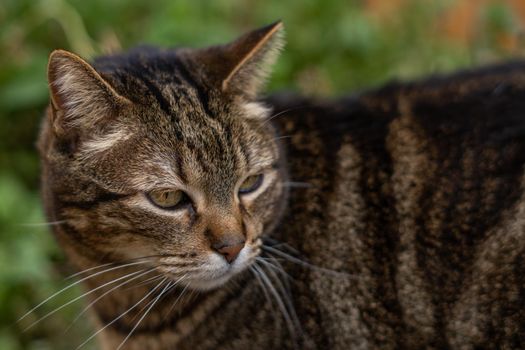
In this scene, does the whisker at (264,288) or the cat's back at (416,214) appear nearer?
the cat's back at (416,214)

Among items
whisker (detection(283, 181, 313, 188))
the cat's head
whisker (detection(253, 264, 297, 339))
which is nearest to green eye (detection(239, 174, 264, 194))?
the cat's head

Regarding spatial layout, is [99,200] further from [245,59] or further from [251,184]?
[245,59]

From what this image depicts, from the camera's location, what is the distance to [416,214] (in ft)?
7.07

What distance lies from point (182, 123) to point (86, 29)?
2.31 m

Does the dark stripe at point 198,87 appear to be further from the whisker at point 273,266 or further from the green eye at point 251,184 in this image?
the whisker at point 273,266

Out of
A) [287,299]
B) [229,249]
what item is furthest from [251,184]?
[287,299]

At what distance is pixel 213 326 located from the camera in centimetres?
221

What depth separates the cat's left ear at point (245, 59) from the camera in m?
2.10

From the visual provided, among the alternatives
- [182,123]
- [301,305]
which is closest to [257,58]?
[182,123]

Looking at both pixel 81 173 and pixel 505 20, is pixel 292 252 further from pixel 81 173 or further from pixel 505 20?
pixel 505 20

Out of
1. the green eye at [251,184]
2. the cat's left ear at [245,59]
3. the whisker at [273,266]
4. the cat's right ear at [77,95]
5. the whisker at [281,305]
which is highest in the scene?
the cat's left ear at [245,59]

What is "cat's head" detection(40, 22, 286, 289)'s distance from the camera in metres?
1.96

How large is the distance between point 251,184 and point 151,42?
1.72 meters

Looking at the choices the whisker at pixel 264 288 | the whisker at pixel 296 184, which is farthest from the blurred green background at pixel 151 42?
the whisker at pixel 264 288
